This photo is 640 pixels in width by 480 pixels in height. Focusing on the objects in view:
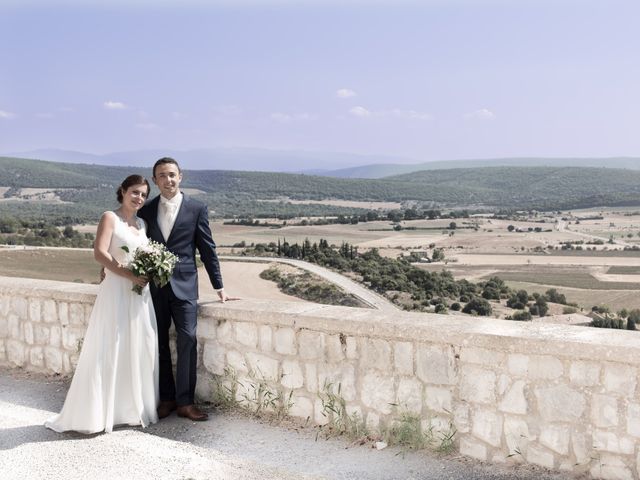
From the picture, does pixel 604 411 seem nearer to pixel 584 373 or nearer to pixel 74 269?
pixel 584 373

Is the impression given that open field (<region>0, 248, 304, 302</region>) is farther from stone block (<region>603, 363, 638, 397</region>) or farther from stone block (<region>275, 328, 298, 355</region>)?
stone block (<region>603, 363, 638, 397</region>)

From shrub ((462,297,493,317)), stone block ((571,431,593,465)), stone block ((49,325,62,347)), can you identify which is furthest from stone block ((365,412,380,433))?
shrub ((462,297,493,317))

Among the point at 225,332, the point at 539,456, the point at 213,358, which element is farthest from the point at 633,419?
the point at 213,358

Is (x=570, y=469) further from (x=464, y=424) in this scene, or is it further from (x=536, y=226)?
(x=536, y=226)

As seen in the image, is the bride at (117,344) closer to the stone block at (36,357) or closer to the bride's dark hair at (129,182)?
the bride's dark hair at (129,182)

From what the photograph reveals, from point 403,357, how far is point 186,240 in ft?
5.33

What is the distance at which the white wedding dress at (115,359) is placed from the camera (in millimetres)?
4512

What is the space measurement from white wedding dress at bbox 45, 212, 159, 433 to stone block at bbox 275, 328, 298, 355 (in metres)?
0.81

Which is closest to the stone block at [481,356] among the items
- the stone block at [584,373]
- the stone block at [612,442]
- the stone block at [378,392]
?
the stone block at [584,373]

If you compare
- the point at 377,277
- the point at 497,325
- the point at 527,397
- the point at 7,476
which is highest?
the point at 497,325

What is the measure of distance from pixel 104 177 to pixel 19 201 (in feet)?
76.3

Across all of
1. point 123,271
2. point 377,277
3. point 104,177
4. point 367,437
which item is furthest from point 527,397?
point 104,177

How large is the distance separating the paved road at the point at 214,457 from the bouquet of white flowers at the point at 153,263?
0.97 meters

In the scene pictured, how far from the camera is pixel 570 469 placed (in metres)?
3.72
